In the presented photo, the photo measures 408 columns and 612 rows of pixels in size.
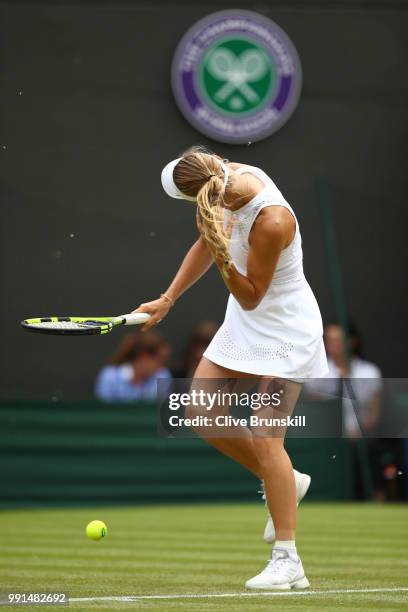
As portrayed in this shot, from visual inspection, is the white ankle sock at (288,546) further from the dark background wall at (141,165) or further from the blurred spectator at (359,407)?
the dark background wall at (141,165)

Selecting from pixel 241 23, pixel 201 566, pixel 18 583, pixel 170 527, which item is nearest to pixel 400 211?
pixel 241 23

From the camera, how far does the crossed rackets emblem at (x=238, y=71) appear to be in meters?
12.6

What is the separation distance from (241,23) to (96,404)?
4.17 meters

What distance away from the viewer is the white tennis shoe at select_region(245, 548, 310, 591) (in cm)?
498

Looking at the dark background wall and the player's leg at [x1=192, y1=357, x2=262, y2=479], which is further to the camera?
the dark background wall

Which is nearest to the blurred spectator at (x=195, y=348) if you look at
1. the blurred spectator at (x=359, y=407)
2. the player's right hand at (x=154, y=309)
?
the blurred spectator at (x=359, y=407)

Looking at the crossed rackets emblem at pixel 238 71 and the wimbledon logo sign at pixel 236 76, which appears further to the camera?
the crossed rackets emblem at pixel 238 71

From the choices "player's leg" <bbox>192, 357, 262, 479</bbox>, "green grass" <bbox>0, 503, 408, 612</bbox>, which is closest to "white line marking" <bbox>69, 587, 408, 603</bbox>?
"green grass" <bbox>0, 503, 408, 612</bbox>

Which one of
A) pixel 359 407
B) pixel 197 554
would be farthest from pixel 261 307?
pixel 359 407

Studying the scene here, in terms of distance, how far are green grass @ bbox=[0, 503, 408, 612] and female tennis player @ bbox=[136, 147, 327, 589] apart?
0.37m

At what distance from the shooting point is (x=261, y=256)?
16.3 feet

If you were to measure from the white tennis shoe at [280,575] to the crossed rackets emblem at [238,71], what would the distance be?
8074mm

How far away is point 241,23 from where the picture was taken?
12.6 meters

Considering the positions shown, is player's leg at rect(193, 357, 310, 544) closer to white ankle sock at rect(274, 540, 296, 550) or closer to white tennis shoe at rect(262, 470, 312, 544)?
white tennis shoe at rect(262, 470, 312, 544)
